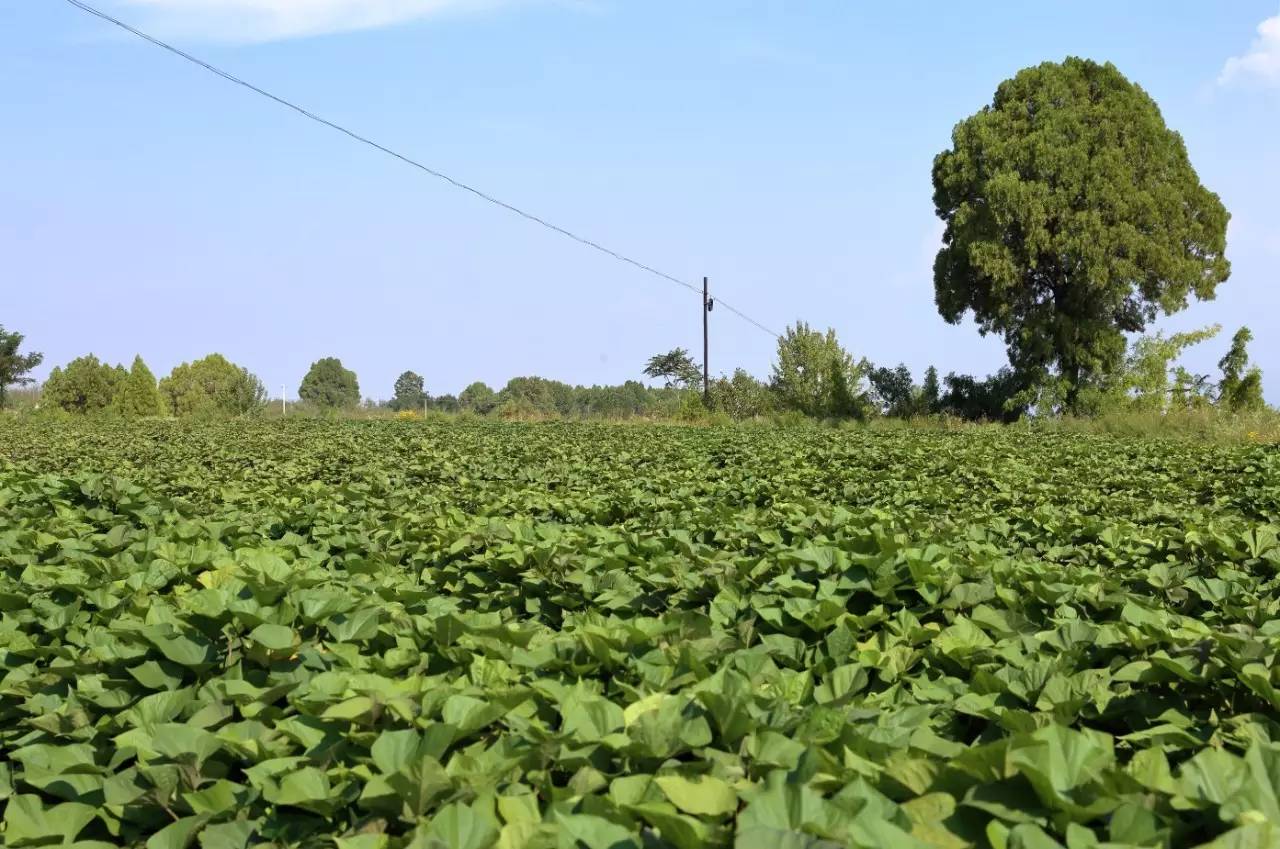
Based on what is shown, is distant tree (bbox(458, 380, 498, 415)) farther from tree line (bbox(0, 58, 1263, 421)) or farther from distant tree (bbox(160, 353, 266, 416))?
tree line (bbox(0, 58, 1263, 421))

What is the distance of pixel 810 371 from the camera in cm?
4044

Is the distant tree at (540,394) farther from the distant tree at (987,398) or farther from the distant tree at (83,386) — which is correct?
the distant tree at (987,398)

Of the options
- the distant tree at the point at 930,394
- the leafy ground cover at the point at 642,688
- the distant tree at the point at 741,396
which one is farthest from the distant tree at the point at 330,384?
the leafy ground cover at the point at 642,688

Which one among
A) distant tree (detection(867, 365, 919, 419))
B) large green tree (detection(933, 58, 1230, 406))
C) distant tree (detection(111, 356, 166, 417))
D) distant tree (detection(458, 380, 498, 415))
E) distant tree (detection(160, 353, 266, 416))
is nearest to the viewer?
large green tree (detection(933, 58, 1230, 406))

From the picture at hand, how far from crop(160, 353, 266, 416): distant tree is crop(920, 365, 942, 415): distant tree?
43.4 m

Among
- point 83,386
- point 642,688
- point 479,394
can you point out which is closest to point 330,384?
point 479,394

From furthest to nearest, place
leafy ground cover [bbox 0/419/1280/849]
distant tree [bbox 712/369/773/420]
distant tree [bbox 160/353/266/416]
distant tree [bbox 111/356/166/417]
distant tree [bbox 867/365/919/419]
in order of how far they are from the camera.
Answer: distant tree [bbox 160/353/266/416], distant tree [bbox 111/356/166/417], distant tree [bbox 712/369/773/420], distant tree [bbox 867/365/919/419], leafy ground cover [bbox 0/419/1280/849]

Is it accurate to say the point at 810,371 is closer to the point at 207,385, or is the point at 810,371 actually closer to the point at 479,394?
the point at 207,385

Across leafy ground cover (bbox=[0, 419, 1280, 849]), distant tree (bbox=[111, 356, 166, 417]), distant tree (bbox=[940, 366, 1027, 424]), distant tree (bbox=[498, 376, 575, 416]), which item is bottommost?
leafy ground cover (bbox=[0, 419, 1280, 849])

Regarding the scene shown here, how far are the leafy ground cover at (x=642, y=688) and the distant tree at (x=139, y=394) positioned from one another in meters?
50.0

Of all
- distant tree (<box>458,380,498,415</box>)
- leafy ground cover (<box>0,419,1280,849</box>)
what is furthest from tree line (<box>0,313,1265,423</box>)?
distant tree (<box>458,380,498,415</box>)

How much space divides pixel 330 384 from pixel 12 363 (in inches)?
2546

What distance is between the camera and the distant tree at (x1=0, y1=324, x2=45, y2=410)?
59.1 meters

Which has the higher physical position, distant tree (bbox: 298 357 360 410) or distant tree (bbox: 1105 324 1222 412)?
distant tree (bbox: 298 357 360 410)
